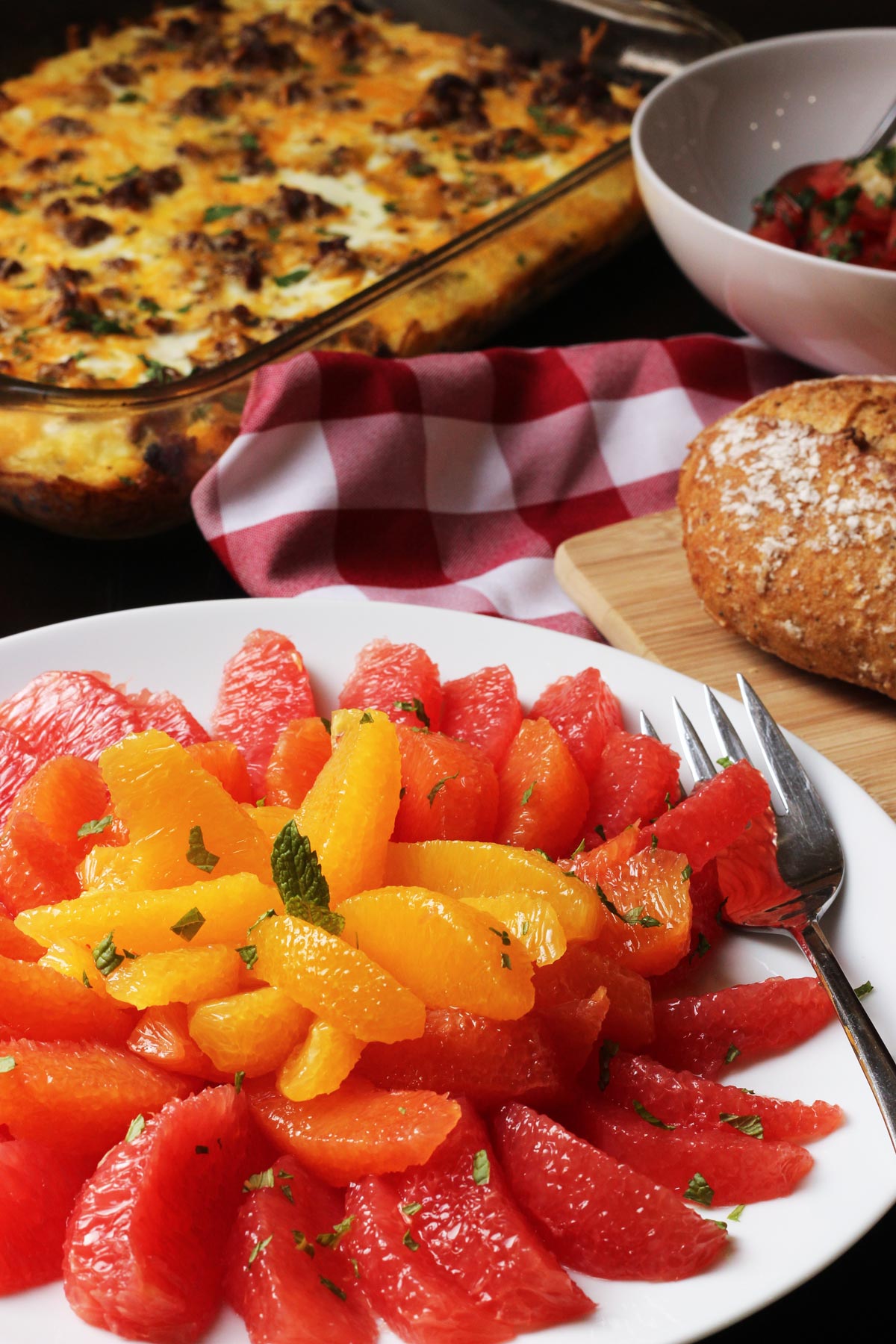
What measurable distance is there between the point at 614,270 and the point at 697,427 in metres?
0.93

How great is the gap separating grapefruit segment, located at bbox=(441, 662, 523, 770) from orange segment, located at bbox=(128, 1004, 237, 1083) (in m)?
0.61

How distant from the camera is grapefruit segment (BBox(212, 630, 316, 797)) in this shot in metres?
1.93

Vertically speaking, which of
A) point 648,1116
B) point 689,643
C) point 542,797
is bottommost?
point 689,643

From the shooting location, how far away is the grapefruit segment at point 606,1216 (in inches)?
52.5

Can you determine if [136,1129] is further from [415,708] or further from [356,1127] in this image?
[415,708]

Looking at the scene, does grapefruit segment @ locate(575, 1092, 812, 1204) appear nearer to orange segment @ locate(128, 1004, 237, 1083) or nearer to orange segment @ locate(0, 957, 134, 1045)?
orange segment @ locate(128, 1004, 237, 1083)

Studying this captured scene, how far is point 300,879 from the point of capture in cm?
149

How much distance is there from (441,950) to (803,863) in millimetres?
582

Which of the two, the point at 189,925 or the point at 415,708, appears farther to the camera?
the point at 415,708

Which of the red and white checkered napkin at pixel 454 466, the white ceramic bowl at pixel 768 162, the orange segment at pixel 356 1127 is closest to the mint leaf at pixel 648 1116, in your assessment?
the orange segment at pixel 356 1127

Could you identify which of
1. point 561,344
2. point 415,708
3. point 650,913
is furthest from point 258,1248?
point 561,344

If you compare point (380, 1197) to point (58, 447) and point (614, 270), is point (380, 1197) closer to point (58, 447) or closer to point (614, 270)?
point (58, 447)

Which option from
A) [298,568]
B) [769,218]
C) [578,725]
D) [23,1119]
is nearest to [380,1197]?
[23,1119]

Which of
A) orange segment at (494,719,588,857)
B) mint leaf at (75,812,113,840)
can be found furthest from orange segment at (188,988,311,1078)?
orange segment at (494,719,588,857)
